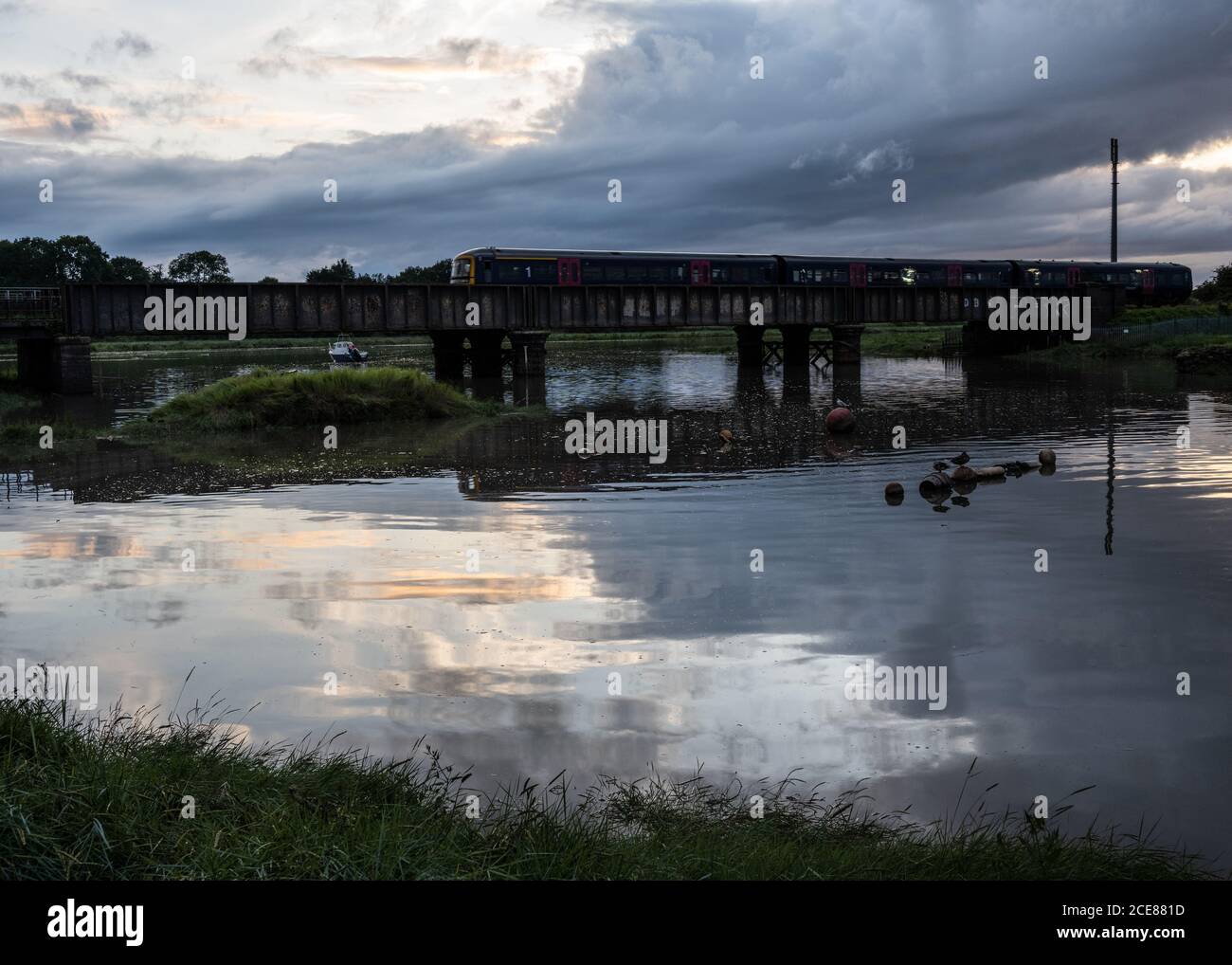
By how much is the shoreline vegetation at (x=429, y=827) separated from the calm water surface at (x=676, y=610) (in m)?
0.55

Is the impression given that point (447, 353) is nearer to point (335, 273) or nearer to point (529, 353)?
point (529, 353)

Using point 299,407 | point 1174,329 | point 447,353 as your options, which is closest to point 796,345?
point 1174,329

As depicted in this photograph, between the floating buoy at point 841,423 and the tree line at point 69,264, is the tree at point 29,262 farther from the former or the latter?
the floating buoy at point 841,423

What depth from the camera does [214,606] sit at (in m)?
14.3

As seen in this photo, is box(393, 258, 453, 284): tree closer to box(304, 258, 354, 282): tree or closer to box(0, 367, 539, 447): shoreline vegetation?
box(304, 258, 354, 282): tree

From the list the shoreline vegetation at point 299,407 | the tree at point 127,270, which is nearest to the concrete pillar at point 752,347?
the shoreline vegetation at point 299,407

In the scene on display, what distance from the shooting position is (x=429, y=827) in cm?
746

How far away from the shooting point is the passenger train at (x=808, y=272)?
217ft

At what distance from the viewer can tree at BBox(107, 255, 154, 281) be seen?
176413 millimetres

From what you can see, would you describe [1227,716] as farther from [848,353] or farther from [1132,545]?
[848,353]

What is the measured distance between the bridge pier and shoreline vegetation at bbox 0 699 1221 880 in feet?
176

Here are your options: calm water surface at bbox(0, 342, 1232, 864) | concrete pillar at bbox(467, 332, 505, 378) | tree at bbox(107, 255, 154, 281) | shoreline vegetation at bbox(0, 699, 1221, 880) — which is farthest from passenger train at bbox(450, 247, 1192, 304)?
tree at bbox(107, 255, 154, 281)

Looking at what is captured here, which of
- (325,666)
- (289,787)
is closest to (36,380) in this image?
(325,666)
